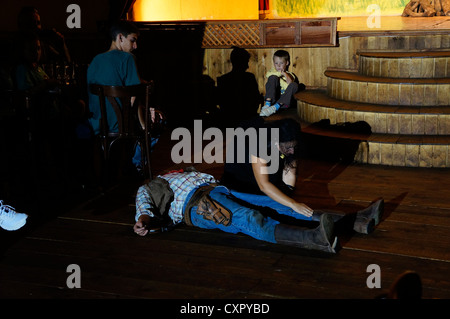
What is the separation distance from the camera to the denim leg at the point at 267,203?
3.72 m

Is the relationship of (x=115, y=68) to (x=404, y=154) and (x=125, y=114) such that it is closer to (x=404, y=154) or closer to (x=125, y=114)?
(x=125, y=114)

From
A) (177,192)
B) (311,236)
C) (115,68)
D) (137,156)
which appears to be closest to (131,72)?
(115,68)

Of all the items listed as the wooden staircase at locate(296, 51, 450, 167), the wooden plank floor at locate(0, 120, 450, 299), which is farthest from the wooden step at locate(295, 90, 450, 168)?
the wooden plank floor at locate(0, 120, 450, 299)

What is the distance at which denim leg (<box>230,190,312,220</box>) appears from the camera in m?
3.72

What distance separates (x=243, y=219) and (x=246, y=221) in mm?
23

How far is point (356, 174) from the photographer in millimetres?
5223

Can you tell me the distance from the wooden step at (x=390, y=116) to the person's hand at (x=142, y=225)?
300cm

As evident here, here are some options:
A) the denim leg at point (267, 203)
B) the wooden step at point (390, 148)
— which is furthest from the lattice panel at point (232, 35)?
the denim leg at point (267, 203)
